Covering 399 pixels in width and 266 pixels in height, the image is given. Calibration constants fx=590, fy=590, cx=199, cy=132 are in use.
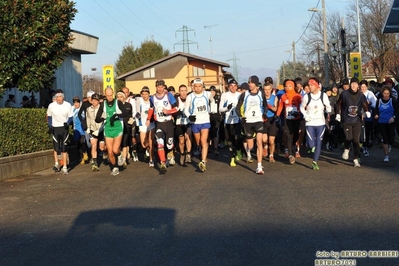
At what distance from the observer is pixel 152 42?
290ft

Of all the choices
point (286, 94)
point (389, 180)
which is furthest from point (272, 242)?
point (286, 94)

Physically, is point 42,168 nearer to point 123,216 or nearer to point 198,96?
point 198,96

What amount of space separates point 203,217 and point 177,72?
53.2m

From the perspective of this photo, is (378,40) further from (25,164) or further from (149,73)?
(25,164)

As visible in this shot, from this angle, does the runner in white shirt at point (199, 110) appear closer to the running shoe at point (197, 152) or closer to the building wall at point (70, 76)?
the running shoe at point (197, 152)

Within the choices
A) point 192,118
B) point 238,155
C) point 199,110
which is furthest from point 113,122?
point 238,155

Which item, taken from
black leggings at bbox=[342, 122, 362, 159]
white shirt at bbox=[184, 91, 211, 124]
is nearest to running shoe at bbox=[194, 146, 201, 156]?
white shirt at bbox=[184, 91, 211, 124]

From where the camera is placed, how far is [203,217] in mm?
8250

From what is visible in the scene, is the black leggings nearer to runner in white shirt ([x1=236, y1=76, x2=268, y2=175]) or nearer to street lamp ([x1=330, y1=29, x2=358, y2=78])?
runner in white shirt ([x1=236, y1=76, x2=268, y2=175])

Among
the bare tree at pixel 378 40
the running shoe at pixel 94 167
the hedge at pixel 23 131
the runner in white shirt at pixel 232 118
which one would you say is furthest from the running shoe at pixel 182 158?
the bare tree at pixel 378 40

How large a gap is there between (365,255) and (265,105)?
7.44 meters

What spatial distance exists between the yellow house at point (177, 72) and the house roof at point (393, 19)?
36193 millimetres

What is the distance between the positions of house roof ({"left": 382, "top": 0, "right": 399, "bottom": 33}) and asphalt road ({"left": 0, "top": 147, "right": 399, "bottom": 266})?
822cm

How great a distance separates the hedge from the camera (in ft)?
45.5
